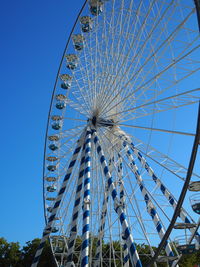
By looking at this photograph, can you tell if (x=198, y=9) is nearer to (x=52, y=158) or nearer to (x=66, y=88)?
(x=66, y=88)

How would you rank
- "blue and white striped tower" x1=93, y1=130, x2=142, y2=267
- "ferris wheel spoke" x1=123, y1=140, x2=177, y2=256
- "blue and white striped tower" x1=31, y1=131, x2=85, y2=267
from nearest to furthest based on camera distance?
"blue and white striped tower" x1=93, y1=130, x2=142, y2=267
"ferris wheel spoke" x1=123, y1=140, x2=177, y2=256
"blue and white striped tower" x1=31, y1=131, x2=85, y2=267

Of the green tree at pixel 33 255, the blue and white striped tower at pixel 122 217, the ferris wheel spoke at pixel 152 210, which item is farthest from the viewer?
the green tree at pixel 33 255

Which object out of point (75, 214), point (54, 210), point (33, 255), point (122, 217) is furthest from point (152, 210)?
point (33, 255)

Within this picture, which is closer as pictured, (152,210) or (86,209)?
(86,209)

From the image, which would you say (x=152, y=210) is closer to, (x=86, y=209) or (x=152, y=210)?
(x=152, y=210)

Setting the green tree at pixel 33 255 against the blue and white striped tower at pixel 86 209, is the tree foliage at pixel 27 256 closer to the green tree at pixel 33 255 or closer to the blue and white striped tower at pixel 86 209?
the green tree at pixel 33 255

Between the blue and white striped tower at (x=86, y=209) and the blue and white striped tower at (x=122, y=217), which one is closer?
the blue and white striped tower at (x=122, y=217)

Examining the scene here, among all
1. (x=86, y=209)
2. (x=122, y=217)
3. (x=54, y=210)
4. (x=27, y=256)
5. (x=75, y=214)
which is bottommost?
(x=27, y=256)

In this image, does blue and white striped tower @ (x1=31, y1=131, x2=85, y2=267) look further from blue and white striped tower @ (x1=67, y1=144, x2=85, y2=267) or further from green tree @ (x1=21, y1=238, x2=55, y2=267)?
green tree @ (x1=21, y1=238, x2=55, y2=267)

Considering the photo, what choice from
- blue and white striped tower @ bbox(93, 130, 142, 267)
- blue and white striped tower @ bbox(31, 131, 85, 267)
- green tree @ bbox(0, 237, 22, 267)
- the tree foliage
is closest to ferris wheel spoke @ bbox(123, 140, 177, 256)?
blue and white striped tower @ bbox(93, 130, 142, 267)

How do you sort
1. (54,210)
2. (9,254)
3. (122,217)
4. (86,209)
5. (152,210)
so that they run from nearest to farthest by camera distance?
(122,217) < (86,209) < (152,210) < (54,210) < (9,254)

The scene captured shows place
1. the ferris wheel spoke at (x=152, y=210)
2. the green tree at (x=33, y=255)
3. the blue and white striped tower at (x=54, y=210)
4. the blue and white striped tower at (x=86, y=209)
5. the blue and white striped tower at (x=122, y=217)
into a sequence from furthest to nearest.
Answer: the green tree at (x=33, y=255) → the blue and white striped tower at (x=54, y=210) → the ferris wheel spoke at (x=152, y=210) → the blue and white striped tower at (x=86, y=209) → the blue and white striped tower at (x=122, y=217)

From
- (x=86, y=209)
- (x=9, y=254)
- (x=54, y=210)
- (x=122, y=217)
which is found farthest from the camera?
(x=9, y=254)

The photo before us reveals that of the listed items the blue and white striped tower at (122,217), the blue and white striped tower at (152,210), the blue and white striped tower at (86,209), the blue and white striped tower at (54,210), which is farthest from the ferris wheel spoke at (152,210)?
the blue and white striped tower at (54,210)
